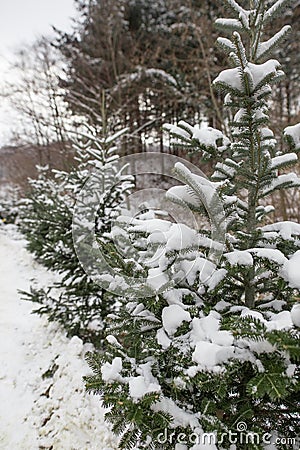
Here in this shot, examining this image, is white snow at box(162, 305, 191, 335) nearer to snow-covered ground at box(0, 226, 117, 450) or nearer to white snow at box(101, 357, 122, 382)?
white snow at box(101, 357, 122, 382)

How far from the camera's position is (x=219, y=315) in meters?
1.62

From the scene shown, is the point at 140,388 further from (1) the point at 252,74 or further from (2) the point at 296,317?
(1) the point at 252,74

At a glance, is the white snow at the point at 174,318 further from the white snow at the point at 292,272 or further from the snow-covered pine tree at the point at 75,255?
the snow-covered pine tree at the point at 75,255

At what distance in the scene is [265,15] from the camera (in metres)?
1.79

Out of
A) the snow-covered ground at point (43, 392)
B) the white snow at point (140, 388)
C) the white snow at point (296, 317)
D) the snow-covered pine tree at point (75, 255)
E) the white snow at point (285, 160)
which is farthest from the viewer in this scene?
the snow-covered pine tree at point (75, 255)

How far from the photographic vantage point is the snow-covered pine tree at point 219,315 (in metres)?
1.35

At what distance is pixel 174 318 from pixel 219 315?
0.23m

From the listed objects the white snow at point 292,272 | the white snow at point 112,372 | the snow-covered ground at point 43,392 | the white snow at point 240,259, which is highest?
the white snow at point 240,259

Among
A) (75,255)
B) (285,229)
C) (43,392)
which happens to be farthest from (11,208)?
(285,229)

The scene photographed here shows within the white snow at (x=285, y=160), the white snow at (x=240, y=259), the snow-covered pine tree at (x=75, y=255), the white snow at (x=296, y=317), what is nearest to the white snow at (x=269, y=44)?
the white snow at (x=285, y=160)

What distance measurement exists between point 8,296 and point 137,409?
221 inches

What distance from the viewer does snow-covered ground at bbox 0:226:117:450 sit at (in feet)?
9.02

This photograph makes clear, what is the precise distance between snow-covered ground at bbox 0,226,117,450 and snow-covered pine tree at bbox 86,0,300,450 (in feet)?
4.23

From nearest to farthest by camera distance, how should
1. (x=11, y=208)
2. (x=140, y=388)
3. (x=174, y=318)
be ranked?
(x=140, y=388) < (x=174, y=318) < (x=11, y=208)
